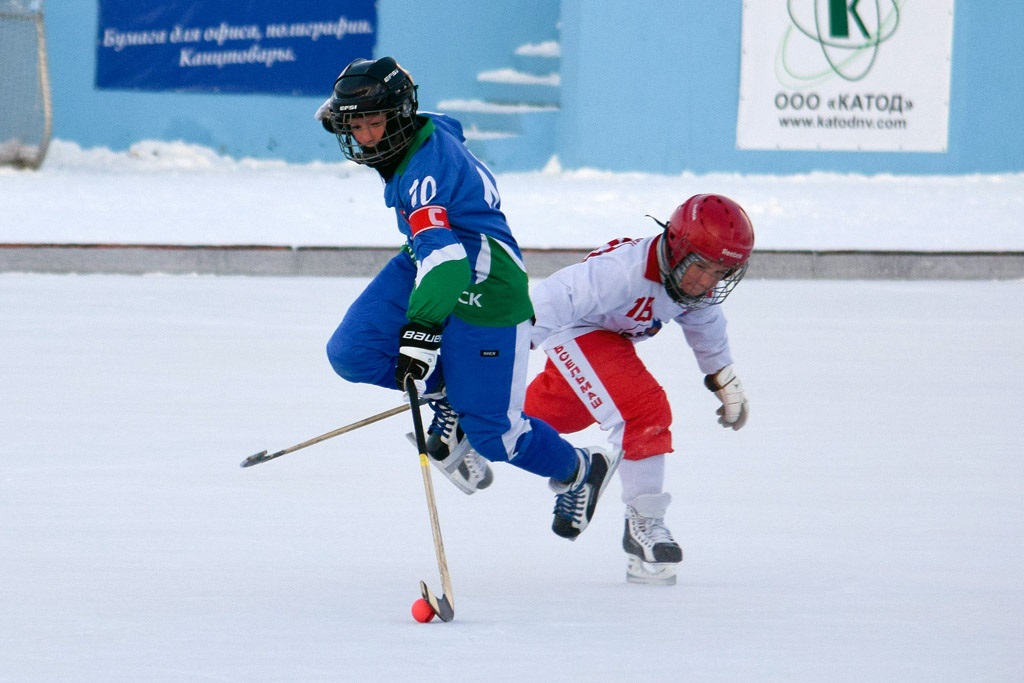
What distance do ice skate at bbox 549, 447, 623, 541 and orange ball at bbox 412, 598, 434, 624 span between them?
63 centimetres

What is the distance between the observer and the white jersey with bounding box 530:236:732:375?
3.48 metres

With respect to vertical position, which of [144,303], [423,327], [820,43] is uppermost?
[820,43]

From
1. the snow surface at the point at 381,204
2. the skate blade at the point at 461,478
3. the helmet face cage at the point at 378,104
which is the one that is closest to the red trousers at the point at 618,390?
the skate blade at the point at 461,478

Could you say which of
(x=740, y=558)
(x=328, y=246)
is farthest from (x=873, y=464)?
(x=328, y=246)

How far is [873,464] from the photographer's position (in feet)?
14.4

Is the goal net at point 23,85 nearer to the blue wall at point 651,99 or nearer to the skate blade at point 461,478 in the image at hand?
the blue wall at point 651,99

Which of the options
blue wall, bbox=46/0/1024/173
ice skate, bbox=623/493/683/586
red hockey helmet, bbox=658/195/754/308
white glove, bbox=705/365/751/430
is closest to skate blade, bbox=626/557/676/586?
ice skate, bbox=623/493/683/586

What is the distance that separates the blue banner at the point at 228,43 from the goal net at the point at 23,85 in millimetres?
786

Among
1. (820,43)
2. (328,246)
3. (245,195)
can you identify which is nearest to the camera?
(328,246)

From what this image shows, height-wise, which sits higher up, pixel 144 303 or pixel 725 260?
pixel 725 260

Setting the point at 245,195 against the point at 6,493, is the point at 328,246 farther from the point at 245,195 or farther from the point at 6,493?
the point at 6,493

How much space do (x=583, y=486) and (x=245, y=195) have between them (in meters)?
7.66

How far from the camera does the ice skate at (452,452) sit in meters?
3.73

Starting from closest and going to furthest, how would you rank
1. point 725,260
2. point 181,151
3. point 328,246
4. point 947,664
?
point 947,664 → point 725,260 → point 328,246 → point 181,151
